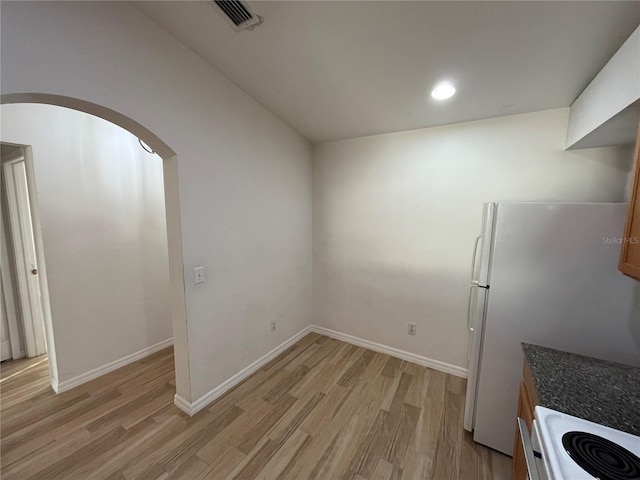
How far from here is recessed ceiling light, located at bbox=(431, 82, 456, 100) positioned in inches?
70.5

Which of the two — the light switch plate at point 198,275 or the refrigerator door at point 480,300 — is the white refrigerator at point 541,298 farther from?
the light switch plate at point 198,275

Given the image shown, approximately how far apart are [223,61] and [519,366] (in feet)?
9.45

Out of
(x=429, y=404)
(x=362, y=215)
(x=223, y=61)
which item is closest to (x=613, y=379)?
(x=429, y=404)

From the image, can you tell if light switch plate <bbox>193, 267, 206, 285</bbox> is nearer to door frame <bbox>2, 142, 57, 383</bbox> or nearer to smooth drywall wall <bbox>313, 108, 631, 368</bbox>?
door frame <bbox>2, 142, 57, 383</bbox>

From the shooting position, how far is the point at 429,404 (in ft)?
6.80

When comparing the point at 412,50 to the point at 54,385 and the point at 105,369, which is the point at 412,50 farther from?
the point at 54,385

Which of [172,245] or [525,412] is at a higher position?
[172,245]

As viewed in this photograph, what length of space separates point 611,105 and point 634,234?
0.73 meters

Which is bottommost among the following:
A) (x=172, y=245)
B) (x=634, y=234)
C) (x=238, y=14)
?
(x=172, y=245)

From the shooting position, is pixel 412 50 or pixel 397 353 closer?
pixel 412 50

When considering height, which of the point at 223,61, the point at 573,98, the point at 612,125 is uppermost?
the point at 223,61

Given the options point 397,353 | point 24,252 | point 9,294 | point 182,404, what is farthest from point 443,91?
point 9,294

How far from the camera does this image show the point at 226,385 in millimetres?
2207

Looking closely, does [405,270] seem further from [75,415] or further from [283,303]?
[75,415]
